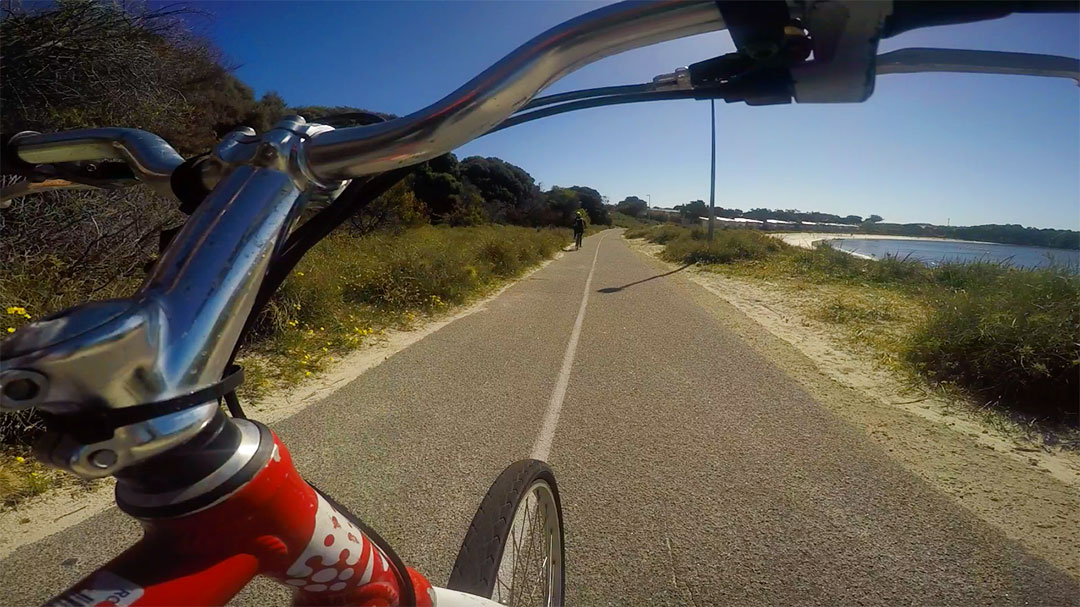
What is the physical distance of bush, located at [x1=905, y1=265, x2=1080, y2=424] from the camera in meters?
4.86

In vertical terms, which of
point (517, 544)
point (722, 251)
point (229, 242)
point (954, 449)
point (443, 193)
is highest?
point (443, 193)

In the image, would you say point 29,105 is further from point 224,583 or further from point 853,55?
point 853,55

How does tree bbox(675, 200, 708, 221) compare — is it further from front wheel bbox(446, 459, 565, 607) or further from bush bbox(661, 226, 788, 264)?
front wheel bbox(446, 459, 565, 607)

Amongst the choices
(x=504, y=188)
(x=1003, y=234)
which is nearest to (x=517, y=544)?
(x=1003, y=234)

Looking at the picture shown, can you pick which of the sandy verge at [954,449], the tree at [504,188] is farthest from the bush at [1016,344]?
the tree at [504,188]

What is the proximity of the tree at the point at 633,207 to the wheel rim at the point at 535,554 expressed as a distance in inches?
4163

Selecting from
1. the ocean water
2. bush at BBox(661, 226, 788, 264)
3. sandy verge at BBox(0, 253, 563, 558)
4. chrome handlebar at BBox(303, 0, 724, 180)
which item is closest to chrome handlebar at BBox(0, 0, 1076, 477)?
chrome handlebar at BBox(303, 0, 724, 180)

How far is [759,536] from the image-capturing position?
2.95 meters

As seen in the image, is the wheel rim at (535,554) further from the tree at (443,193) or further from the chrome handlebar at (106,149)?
the tree at (443,193)

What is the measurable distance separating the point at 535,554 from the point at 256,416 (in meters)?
3.32

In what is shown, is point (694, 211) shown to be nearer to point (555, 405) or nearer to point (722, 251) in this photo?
point (722, 251)

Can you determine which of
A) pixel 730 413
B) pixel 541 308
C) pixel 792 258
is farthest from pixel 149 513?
pixel 792 258

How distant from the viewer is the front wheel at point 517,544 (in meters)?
1.56

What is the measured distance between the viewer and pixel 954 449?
416 cm
